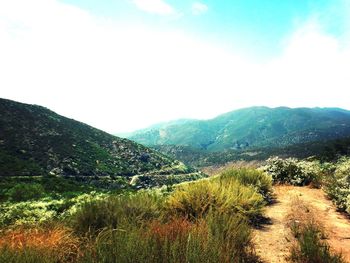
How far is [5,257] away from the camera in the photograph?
3.88m

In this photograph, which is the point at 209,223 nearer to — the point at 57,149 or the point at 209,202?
the point at 209,202

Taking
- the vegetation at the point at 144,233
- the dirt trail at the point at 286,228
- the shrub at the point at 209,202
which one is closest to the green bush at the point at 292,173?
the dirt trail at the point at 286,228

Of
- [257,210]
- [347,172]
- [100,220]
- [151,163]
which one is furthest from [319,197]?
[151,163]

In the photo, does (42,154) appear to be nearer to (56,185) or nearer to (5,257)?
(56,185)

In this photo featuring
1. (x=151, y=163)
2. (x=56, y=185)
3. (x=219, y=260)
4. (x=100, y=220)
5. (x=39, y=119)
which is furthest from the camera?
(x=151, y=163)

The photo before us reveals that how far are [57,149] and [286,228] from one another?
65.1 m

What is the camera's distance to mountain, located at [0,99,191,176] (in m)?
59.8

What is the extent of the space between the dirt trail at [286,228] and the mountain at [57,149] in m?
51.3

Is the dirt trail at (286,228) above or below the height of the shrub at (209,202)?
below

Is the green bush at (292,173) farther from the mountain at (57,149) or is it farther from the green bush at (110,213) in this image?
the mountain at (57,149)

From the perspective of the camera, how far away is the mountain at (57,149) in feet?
196

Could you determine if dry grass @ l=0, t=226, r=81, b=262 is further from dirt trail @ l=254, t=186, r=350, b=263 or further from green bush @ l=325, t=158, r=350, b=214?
green bush @ l=325, t=158, r=350, b=214

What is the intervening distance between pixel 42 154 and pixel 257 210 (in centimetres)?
6157

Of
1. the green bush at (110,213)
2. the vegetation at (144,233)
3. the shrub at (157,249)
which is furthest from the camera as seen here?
the green bush at (110,213)
